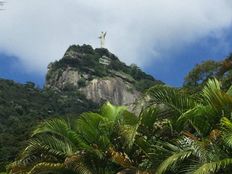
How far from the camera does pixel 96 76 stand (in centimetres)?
12738

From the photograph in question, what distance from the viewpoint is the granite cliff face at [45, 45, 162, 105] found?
400 ft

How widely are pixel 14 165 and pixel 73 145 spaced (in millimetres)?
1311

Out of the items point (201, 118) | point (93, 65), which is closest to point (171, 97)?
point (201, 118)

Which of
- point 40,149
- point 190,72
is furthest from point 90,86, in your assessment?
point 40,149

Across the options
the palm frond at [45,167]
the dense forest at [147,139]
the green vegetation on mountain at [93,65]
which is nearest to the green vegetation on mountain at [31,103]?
the green vegetation on mountain at [93,65]

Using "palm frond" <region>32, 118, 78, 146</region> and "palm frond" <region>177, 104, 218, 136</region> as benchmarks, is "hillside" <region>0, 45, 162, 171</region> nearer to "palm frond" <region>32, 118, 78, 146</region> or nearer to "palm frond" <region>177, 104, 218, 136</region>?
"palm frond" <region>32, 118, 78, 146</region>

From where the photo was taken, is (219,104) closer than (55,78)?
Yes

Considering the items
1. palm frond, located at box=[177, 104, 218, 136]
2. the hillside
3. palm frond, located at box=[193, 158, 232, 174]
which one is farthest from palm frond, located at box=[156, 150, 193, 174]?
the hillside

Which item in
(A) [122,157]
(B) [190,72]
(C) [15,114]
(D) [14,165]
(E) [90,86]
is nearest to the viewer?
(A) [122,157]

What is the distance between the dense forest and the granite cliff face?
341 feet

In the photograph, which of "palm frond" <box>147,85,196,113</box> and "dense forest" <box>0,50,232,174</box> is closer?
"dense forest" <box>0,50,232,174</box>

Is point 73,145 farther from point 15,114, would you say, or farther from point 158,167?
point 15,114

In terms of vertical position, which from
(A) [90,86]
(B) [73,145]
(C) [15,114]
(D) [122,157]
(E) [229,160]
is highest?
(A) [90,86]

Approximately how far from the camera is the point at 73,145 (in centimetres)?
1390
